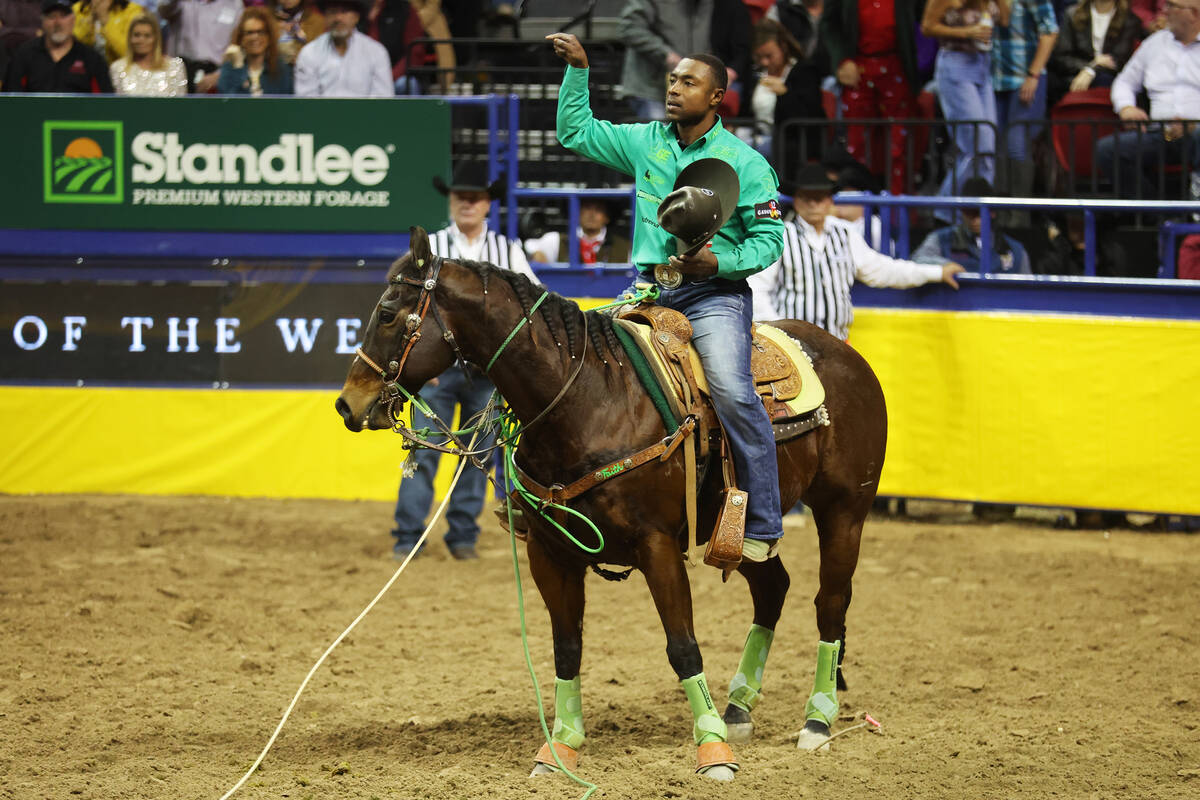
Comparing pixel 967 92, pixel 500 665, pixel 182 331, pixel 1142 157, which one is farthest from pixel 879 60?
pixel 500 665

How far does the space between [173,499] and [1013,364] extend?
6556 millimetres

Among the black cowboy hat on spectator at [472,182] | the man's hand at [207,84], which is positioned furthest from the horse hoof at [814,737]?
the man's hand at [207,84]

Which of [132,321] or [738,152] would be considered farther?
[132,321]

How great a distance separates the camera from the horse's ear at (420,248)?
5375 millimetres

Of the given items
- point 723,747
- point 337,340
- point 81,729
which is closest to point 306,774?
point 81,729

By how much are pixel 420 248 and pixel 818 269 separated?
579 cm

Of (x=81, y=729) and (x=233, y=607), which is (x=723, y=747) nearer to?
(x=81, y=729)

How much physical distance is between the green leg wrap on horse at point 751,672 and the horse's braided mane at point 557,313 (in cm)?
154

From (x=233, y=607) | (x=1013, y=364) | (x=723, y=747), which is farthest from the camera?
(x=1013, y=364)

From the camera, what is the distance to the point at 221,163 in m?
11.4

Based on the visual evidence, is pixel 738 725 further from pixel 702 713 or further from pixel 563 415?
pixel 563 415

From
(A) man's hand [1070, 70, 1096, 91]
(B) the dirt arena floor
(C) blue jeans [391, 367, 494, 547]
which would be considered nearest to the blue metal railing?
(A) man's hand [1070, 70, 1096, 91]

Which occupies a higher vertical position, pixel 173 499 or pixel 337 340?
pixel 337 340

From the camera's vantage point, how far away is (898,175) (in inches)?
489
